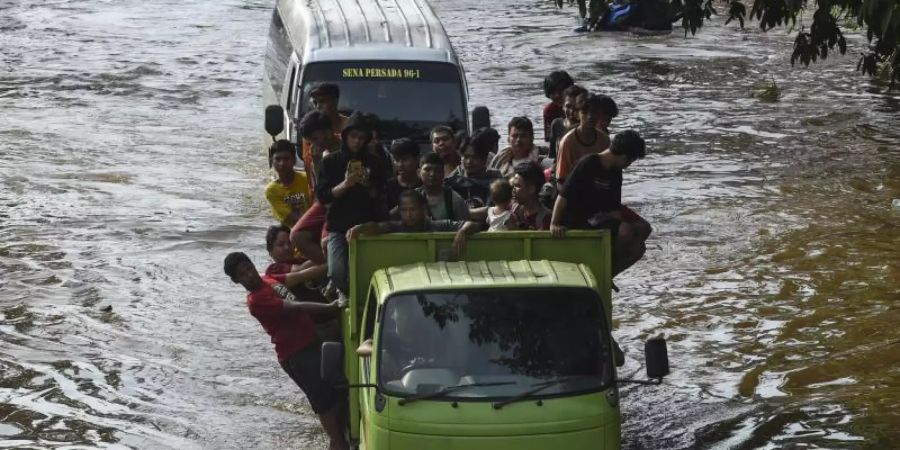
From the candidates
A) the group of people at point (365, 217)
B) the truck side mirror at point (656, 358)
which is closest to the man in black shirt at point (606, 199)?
the group of people at point (365, 217)

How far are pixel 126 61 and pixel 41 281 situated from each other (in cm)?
1807

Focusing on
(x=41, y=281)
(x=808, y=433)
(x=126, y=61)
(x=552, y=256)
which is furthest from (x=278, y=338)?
(x=126, y=61)

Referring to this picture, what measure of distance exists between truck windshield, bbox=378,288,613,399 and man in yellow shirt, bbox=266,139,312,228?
4338 mm

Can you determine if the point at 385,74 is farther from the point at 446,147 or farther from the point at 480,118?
the point at 446,147

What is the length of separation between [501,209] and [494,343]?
2.03 meters

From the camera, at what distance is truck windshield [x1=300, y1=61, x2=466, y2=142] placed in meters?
15.6

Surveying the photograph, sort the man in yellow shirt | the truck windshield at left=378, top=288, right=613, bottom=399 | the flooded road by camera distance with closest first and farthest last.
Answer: the truck windshield at left=378, top=288, right=613, bottom=399 < the flooded road < the man in yellow shirt

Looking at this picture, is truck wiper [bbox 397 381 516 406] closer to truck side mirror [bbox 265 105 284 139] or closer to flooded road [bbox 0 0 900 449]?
flooded road [bbox 0 0 900 449]

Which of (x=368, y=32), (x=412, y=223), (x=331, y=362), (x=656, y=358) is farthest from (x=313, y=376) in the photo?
(x=368, y=32)

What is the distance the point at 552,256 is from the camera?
8.37 meters

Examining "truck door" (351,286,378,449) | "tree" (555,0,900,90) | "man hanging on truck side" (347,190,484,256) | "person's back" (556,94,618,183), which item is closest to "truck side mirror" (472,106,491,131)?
"tree" (555,0,900,90)

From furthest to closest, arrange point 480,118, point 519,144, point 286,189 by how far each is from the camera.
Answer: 1. point 480,118
2. point 286,189
3. point 519,144

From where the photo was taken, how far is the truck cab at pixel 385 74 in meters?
15.6

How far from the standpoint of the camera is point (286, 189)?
38.8 feet
